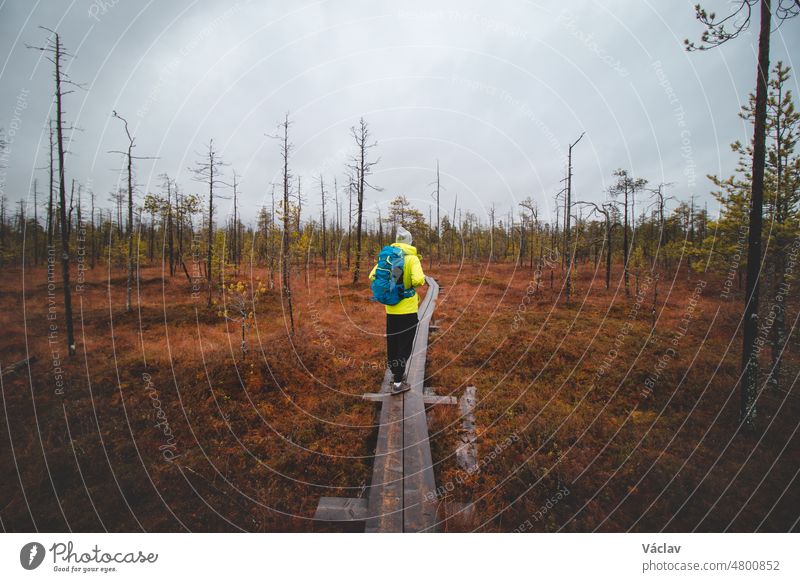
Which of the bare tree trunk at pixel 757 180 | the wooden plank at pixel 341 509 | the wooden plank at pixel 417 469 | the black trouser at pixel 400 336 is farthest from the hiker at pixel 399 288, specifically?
the bare tree trunk at pixel 757 180

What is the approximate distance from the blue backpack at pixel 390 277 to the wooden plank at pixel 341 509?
282 centimetres

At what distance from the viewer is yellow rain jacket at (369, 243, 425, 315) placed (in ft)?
16.7

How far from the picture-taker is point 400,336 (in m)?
5.48

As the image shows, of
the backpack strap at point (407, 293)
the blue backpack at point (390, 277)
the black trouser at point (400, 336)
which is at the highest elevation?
the blue backpack at point (390, 277)

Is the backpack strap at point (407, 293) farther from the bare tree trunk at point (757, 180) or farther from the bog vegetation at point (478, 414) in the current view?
the bare tree trunk at point (757, 180)

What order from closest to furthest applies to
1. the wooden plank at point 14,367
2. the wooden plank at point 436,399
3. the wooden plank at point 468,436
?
the wooden plank at point 468,436 < the wooden plank at point 436,399 < the wooden plank at point 14,367

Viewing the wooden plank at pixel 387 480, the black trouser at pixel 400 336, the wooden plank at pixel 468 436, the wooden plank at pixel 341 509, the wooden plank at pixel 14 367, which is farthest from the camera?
the wooden plank at pixel 14 367

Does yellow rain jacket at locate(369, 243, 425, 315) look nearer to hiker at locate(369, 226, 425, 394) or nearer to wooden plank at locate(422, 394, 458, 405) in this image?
hiker at locate(369, 226, 425, 394)

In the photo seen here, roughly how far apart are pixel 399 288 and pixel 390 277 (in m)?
0.26

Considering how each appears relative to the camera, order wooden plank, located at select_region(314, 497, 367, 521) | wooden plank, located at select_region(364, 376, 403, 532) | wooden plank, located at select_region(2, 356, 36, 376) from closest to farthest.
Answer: wooden plank, located at select_region(364, 376, 403, 532) → wooden plank, located at select_region(314, 497, 367, 521) → wooden plank, located at select_region(2, 356, 36, 376)

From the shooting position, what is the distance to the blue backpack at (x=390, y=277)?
5051 mm

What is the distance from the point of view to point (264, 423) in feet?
20.1

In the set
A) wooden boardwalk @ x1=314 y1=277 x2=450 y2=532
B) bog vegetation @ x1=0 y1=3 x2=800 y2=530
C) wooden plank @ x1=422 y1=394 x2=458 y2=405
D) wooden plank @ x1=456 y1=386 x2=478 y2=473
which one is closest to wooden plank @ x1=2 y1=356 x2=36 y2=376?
bog vegetation @ x1=0 y1=3 x2=800 y2=530
